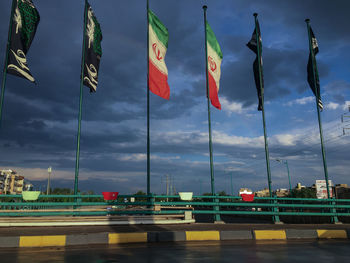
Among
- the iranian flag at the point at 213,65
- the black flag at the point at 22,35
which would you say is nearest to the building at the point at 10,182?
the black flag at the point at 22,35

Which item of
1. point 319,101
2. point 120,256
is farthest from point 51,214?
point 319,101

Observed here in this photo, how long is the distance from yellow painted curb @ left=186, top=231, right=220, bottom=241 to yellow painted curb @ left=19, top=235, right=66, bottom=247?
141 inches

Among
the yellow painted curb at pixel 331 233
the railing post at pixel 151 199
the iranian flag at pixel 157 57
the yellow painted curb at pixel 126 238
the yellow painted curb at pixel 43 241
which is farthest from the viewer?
the iranian flag at pixel 157 57

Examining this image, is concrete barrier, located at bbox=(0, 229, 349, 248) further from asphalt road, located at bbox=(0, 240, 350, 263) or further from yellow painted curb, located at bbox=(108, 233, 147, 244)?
asphalt road, located at bbox=(0, 240, 350, 263)

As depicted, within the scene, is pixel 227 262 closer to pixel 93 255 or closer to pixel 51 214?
pixel 93 255

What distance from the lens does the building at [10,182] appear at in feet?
449

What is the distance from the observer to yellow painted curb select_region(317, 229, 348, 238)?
10.1 m

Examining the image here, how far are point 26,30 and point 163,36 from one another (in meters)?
6.79

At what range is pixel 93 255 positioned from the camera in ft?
20.3

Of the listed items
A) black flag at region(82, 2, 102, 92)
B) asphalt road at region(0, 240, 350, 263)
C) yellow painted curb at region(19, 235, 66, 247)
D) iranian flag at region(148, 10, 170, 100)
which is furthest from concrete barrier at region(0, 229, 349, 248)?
black flag at region(82, 2, 102, 92)

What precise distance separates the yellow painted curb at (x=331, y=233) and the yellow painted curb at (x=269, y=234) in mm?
1403

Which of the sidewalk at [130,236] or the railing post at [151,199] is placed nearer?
the sidewalk at [130,236]

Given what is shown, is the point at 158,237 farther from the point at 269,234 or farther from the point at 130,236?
the point at 269,234

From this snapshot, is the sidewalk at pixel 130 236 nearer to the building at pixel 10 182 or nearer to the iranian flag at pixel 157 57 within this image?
the iranian flag at pixel 157 57
